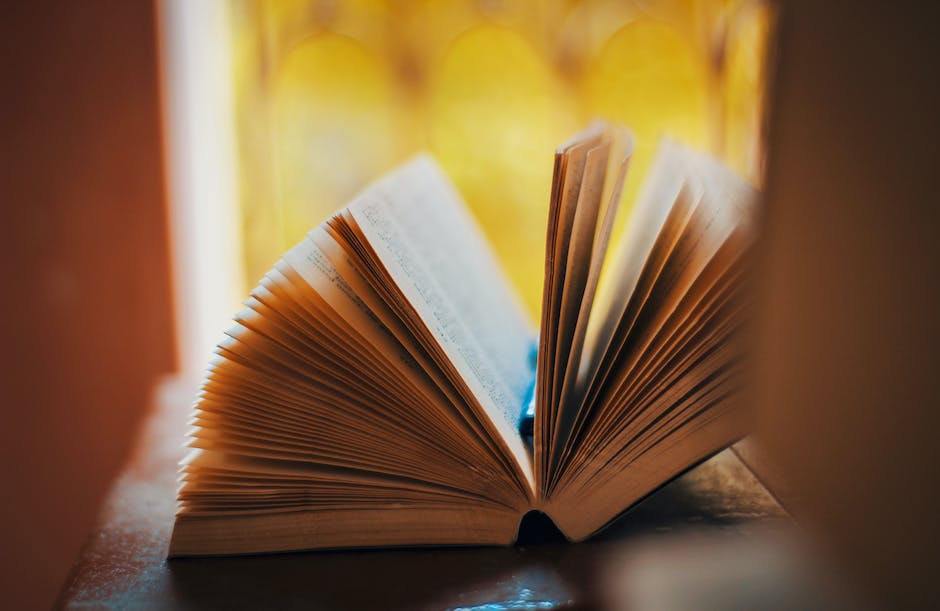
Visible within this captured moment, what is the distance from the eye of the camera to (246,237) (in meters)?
2.94

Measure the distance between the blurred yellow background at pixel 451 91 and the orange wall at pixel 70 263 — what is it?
28.9 inches

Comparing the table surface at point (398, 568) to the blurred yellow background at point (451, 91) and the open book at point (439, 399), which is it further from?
the blurred yellow background at point (451, 91)

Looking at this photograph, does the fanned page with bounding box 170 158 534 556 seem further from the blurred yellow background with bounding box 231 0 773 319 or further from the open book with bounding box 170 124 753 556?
the blurred yellow background with bounding box 231 0 773 319

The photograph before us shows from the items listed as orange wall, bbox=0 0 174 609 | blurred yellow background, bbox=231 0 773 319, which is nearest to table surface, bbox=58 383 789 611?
orange wall, bbox=0 0 174 609

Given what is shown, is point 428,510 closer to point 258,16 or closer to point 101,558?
point 101,558

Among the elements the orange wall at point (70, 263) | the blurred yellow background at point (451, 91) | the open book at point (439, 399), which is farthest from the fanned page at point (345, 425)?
the blurred yellow background at point (451, 91)

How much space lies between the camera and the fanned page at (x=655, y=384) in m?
0.59

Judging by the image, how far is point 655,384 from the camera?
0.60m

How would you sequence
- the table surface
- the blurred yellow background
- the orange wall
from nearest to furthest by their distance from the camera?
the table surface, the orange wall, the blurred yellow background

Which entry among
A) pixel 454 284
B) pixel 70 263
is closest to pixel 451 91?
pixel 70 263

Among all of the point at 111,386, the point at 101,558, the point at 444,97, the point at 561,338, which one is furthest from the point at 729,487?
the point at 444,97

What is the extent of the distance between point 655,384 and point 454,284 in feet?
0.95

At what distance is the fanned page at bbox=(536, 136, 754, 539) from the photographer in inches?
23.2

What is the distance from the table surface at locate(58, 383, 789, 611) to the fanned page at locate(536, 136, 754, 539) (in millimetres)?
38
